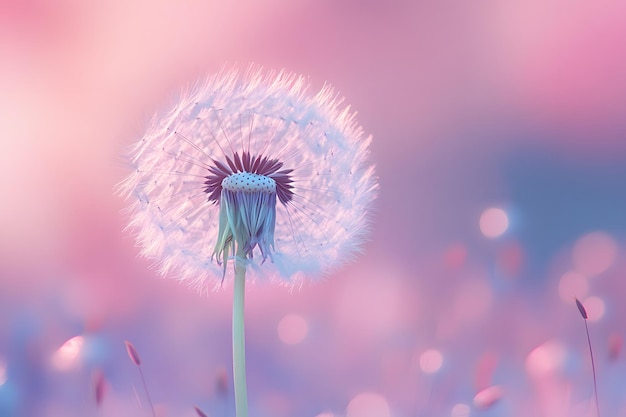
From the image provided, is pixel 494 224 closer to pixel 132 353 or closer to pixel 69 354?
pixel 132 353

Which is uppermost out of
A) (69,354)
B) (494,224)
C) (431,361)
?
(494,224)

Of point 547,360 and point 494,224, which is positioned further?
point 494,224

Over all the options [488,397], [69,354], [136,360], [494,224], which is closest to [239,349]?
[136,360]

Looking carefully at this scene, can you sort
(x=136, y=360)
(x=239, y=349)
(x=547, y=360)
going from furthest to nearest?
1. (x=547, y=360)
2. (x=136, y=360)
3. (x=239, y=349)

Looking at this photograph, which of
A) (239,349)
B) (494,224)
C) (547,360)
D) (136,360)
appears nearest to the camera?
(239,349)

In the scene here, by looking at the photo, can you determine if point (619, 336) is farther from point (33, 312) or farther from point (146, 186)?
point (33, 312)

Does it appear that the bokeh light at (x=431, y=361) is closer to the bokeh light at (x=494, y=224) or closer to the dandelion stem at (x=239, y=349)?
the bokeh light at (x=494, y=224)

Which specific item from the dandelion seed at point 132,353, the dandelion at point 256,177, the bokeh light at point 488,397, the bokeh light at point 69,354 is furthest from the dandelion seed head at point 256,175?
the bokeh light at point 488,397
